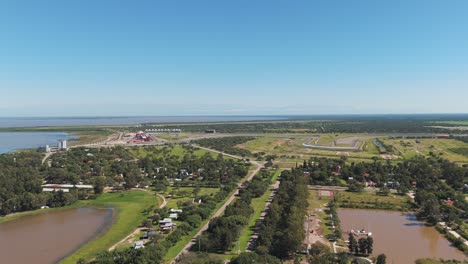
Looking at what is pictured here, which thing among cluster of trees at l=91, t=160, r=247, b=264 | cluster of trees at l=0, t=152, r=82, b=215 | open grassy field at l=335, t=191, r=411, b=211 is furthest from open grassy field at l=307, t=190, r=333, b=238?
cluster of trees at l=0, t=152, r=82, b=215

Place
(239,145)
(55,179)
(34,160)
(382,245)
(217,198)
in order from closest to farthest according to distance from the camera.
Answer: (382,245) → (217,198) → (55,179) → (34,160) → (239,145)

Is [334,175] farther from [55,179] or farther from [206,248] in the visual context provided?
[55,179]

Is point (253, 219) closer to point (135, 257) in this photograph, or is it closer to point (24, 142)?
point (135, 257)

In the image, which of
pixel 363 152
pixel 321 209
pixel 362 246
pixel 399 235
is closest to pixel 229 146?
pixel 363 152

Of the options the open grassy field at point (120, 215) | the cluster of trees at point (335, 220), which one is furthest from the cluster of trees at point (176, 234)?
the cluster of trees at point (335, 220)

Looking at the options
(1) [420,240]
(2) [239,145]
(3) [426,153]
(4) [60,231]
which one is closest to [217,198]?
(4) [60,231]

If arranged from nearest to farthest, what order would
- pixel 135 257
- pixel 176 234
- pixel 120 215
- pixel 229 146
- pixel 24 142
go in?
pixel 135 257, pixel 176 234, pixel 120 215, pixel 229 146, pixel 24 142
